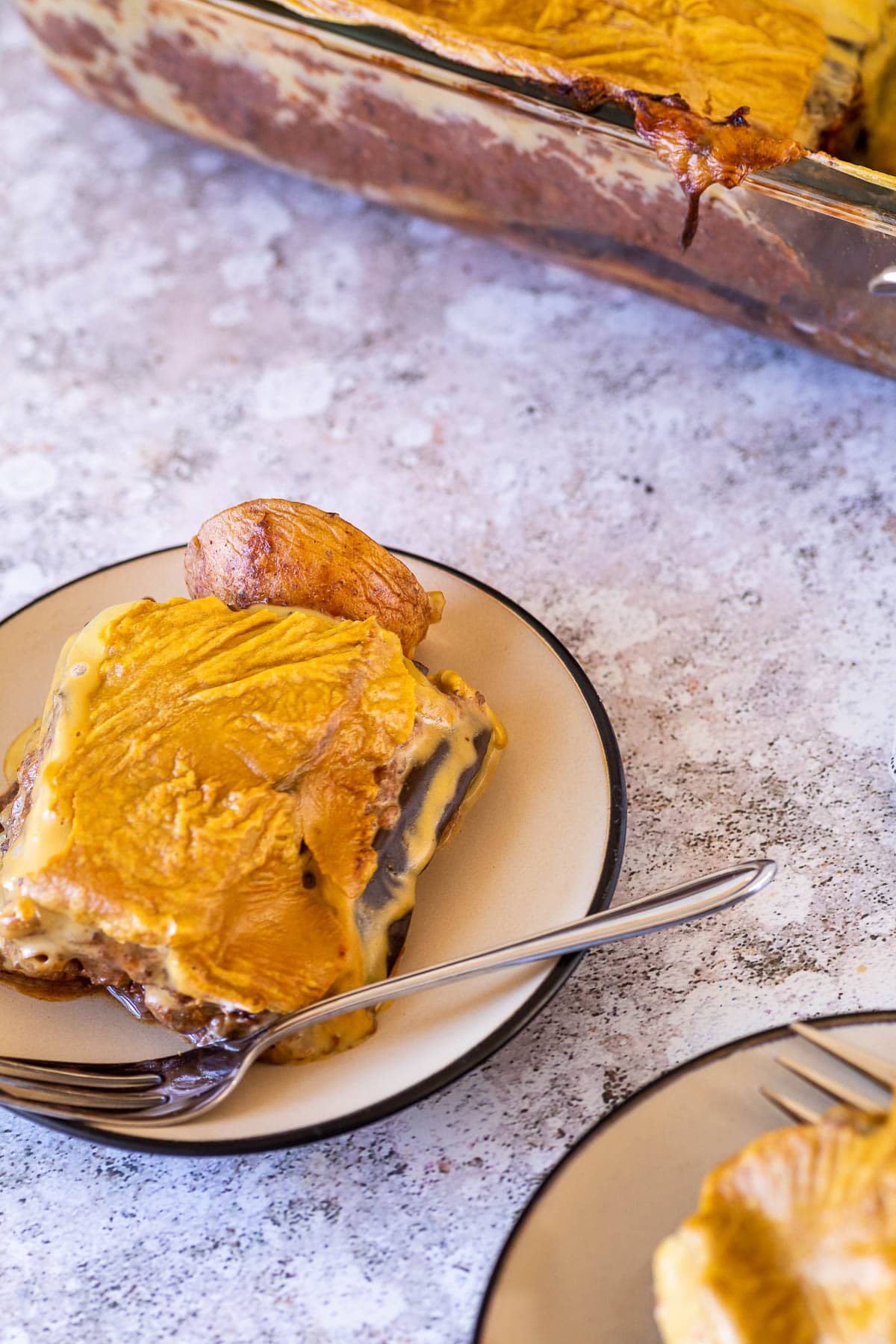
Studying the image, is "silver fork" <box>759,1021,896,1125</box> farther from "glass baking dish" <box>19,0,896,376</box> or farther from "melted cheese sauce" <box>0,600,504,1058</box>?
"glass baking dish" <box>19,0,896,376</box>

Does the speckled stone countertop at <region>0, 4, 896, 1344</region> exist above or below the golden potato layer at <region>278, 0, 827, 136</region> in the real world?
below

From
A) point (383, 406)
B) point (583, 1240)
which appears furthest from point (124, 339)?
point (583, 1240)

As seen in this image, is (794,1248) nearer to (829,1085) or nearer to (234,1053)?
(829,1085)

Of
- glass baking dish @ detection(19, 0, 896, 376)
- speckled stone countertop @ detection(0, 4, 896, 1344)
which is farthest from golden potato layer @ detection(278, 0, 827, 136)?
speckled stone countertop @ detection(0, 4, 896, 1344)

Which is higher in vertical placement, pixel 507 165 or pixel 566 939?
pixel 507 165

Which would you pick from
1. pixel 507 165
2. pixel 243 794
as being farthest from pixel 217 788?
pixel 507 165

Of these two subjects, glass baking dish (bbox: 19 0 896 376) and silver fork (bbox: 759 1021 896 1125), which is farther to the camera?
glass baking dish (bbox: 19 0 896 376)

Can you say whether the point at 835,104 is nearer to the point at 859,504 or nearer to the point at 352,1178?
the point at 859,504

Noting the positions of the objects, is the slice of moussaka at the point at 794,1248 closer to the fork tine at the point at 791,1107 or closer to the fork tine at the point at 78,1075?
Result: the fork tine at the point at 791,1107
